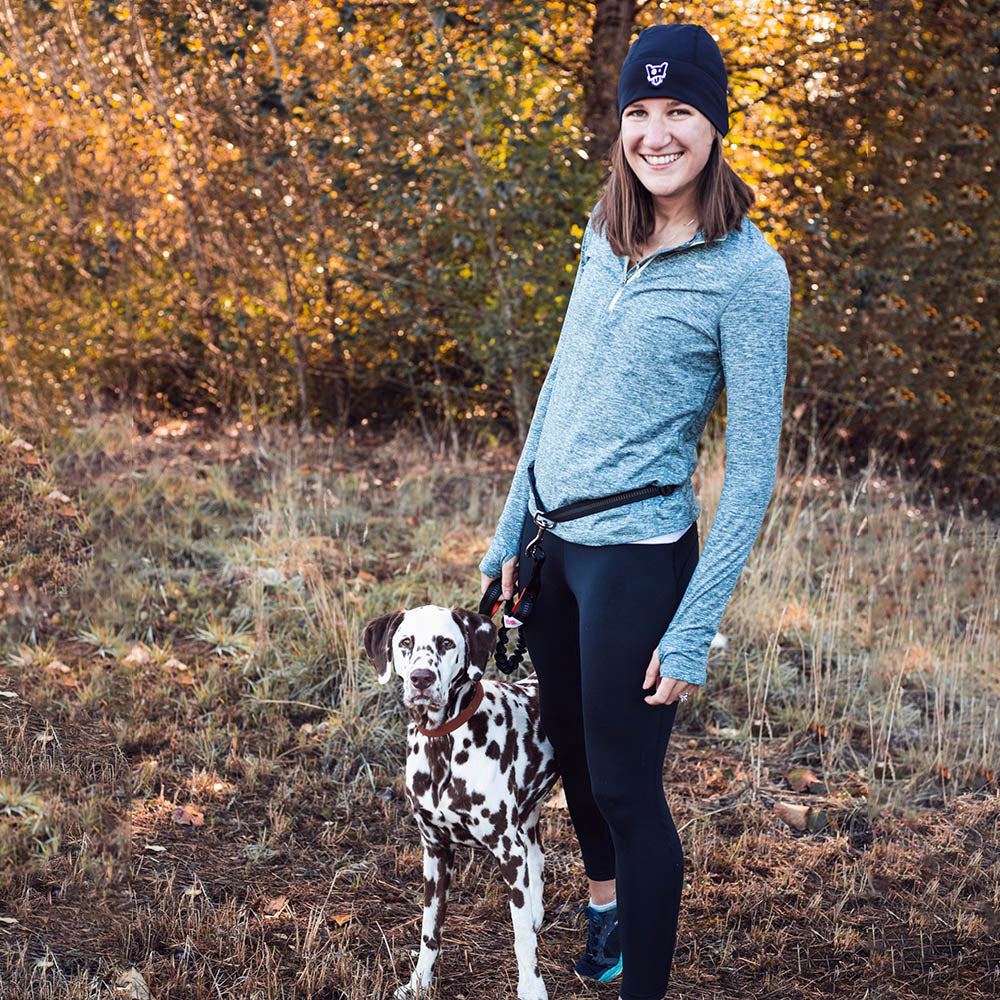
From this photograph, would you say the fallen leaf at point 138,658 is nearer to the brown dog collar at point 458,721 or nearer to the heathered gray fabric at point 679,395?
the brown dog collar at point 458,721

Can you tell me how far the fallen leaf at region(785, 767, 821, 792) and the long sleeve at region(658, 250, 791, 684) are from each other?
211cm

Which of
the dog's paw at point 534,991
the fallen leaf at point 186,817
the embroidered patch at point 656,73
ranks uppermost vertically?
the embroidered patch at point 656,73

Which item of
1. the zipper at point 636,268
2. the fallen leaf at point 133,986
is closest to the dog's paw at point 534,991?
the fallen leaf at point 133,986

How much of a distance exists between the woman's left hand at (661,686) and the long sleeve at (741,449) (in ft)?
0.07

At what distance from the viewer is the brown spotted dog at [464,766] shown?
2.61 metres

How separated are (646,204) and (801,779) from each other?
8.47ft

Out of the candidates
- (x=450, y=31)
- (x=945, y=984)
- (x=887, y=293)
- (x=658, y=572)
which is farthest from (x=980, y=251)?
(x=658, y=572)

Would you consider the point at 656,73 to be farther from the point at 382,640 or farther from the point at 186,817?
the point at 186,817

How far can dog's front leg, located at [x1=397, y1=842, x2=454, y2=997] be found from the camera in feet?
9.10

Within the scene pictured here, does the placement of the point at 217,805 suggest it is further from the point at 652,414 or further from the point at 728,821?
the point at 652,414

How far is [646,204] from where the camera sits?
2.24 m

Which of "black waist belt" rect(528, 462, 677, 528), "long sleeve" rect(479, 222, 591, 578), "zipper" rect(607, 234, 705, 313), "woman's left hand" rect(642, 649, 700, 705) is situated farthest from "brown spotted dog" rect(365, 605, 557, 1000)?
"zipper" rect(607, 234, 705, 313)

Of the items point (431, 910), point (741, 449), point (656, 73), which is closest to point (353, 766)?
point (431, 910)

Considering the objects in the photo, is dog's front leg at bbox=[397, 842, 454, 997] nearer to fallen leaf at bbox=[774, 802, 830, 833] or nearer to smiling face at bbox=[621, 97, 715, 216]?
fallen leaf at bbox=[774, 802, 830, 833]
